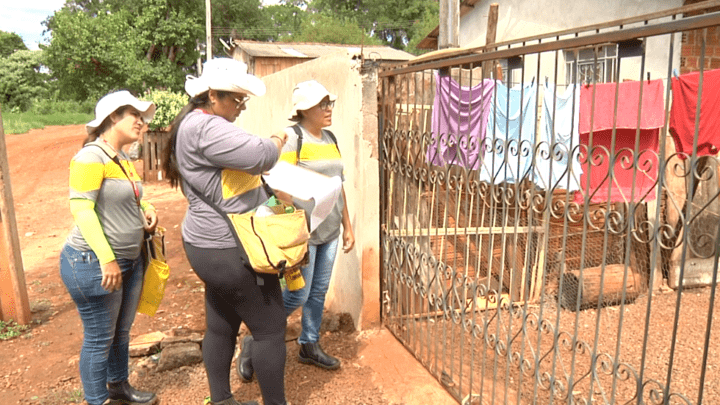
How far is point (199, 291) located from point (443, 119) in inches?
117

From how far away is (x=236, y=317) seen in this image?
2693mm

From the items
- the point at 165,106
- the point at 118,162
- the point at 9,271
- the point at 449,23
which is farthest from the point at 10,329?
the point at 165,106

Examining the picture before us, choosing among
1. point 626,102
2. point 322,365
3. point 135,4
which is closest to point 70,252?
point 322,365

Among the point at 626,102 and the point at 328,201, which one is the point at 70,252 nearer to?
the point at 328,201

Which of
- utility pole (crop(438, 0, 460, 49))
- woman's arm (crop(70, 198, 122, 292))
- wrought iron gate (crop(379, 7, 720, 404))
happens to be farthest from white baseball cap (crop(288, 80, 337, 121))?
utility pole (crop(438, 0, 460, 49))

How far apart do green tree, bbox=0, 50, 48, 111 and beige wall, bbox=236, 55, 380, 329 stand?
1306 inches

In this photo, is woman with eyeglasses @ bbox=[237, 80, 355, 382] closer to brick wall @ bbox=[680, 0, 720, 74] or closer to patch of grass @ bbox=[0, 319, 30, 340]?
patch of grass @ bbox=[0, 319, 30, 340]

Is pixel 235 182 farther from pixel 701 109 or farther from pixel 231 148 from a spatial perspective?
pixel 701 109

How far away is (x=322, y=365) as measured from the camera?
11.5ft

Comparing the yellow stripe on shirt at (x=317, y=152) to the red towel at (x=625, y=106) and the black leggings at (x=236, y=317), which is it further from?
the red towel at (x=625, y=106)

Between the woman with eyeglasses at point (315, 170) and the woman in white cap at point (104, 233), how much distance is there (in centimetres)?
75

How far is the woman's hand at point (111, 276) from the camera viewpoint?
2600mm

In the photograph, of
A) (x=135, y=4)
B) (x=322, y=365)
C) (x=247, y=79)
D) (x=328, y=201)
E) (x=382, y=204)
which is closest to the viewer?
(x=247, y=79)

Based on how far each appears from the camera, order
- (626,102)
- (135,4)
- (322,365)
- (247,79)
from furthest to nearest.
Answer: (135,4), (626,102), (322,365), (247,79)
